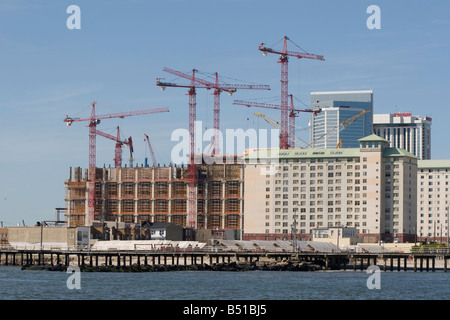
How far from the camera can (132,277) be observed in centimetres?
12475

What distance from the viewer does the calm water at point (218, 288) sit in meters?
89.7

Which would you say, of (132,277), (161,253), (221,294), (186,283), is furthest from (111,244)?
(221,294)

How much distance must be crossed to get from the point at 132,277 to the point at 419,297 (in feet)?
159

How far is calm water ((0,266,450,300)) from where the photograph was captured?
89.7 metres

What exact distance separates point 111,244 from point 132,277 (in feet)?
214

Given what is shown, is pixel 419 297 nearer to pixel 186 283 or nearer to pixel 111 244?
pixel 186 283

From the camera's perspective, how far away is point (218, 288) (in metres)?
102
